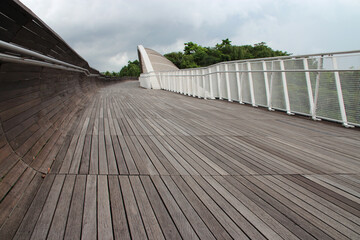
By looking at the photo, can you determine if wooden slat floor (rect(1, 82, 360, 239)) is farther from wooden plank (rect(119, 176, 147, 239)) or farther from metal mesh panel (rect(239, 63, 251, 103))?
metal mesh panel (rect(239, 63, 251, 103))

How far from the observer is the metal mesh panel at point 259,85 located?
982 centimetres

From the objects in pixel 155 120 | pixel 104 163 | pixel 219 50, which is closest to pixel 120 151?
pixel 104 163

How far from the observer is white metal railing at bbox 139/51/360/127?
6.44 m

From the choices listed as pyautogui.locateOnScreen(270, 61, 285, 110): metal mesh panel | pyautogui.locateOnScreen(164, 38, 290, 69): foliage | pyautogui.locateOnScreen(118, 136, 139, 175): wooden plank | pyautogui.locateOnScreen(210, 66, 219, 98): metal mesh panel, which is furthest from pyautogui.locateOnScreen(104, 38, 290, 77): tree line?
pyautogui.locateOnScreen(118, 136, 139, 175): wooden plank

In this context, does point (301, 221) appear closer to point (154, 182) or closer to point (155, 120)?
point (154, 182)

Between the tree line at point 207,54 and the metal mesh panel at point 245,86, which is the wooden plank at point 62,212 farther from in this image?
the tree line at point 207,54

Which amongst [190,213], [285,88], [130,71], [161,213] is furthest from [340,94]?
[130,71]

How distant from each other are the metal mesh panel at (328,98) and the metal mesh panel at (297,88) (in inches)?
18.4

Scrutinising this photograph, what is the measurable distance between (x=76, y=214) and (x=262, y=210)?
1.37m

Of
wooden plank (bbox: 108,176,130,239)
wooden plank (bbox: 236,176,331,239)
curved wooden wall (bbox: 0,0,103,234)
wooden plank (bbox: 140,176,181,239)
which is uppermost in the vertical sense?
curved wooden wall (bbox: 0,0,103,234)

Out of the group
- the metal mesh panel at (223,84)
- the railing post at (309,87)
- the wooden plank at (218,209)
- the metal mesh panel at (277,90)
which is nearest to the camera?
the wooden plank at (218,209)

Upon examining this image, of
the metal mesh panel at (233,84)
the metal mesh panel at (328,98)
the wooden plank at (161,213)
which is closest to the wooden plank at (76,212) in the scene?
the wooden plank at (161,213)

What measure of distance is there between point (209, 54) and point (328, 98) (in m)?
97.8

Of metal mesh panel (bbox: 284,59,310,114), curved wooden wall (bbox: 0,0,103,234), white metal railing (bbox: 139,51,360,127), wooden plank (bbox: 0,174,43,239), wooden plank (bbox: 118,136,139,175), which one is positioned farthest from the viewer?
metal mesh panel (bbox: 284,59,310,114)
